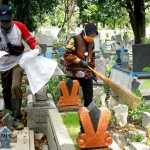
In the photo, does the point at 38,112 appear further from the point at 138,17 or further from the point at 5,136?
the point at 138,17

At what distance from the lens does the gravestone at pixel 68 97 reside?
558cm

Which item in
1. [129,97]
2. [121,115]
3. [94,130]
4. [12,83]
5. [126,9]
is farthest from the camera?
[126,9]

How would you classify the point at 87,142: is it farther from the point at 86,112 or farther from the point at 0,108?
the point at 0,108

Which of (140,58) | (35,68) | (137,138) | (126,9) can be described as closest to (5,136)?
(35,68)

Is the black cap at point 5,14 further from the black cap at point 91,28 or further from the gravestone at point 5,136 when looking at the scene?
the gravestone at point 5,136

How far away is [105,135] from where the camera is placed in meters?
3.49

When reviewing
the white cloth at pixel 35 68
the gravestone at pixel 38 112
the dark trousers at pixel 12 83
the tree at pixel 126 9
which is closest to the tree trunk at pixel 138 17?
the tree at pixel 126 9

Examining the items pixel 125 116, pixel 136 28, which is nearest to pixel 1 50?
pixel 125 116

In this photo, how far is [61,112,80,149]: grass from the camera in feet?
14.4

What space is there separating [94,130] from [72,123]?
1.35 meters

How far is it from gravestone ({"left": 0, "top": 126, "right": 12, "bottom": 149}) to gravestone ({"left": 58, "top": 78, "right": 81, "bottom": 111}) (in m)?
1.87

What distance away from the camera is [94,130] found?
345 centimetres

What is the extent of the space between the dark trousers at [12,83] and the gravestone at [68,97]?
849 millimetres

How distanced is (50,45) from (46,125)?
12.8m
